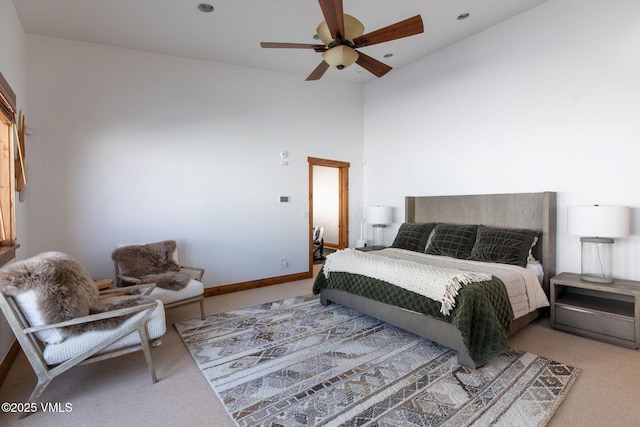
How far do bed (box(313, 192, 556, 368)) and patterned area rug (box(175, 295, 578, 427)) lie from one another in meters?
0.18

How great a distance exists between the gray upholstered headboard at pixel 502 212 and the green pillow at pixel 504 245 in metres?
0.17

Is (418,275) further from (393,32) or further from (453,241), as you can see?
(393,32)

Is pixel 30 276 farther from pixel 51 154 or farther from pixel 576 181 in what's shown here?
pixel 576 181

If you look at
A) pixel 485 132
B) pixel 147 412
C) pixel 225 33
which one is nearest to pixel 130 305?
pixel 147 412

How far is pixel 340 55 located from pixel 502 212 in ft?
9.38

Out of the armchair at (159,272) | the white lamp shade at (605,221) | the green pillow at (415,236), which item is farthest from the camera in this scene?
the green pillow at (415,236)

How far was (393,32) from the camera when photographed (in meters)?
2.46

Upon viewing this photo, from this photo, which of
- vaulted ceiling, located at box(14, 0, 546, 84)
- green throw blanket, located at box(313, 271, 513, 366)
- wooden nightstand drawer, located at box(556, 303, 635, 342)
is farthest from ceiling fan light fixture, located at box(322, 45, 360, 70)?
wooden nightstand drawer, located at box(556, 303, 635, 342)

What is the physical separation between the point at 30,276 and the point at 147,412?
1.13 m

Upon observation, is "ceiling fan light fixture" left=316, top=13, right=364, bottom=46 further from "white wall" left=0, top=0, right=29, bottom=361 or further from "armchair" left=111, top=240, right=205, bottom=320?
"armchair" left=111, top=240, right=205, bottom=320

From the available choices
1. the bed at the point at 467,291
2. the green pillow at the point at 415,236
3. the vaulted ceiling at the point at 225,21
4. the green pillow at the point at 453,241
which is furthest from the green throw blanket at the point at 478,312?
the vaulted ceiling at the point at 225,21

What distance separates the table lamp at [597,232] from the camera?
2.80 meters

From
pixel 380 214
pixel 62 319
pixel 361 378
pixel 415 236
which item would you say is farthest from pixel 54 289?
pixel 380 214

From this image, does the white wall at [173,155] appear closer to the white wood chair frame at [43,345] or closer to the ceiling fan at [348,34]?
the white wood chair frame at [43,345]
